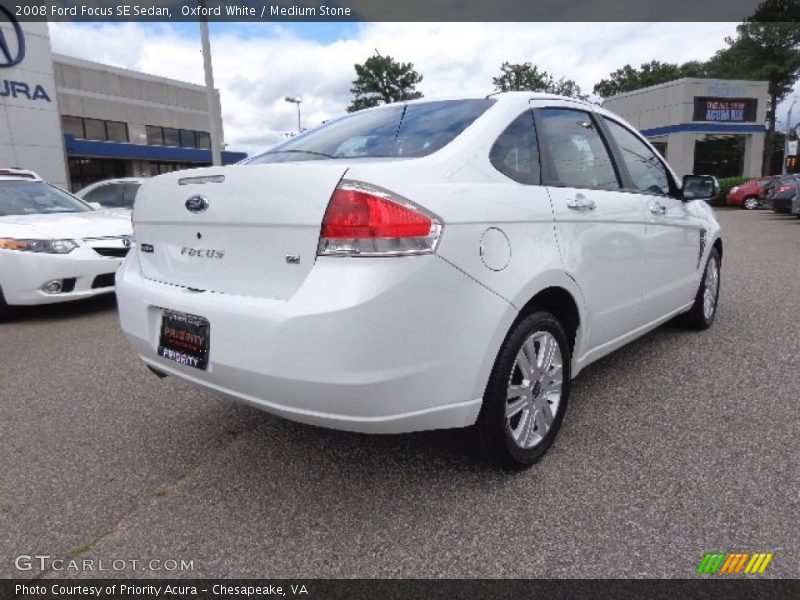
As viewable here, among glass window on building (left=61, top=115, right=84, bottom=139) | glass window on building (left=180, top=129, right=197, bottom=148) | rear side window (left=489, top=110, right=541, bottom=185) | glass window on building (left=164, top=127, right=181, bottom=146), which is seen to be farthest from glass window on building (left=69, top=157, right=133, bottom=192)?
rear side window (left=489, top=110, right=541, bottom=185)

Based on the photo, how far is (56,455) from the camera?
8.95ft

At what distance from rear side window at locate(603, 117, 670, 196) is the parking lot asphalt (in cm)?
116

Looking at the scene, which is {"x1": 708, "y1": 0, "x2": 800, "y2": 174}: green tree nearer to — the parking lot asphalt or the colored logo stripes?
the parking lot asphalt

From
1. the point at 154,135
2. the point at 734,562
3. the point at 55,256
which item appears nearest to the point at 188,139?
the point at 154,135

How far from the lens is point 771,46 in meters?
45.0

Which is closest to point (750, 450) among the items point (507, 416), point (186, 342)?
point (507, 416)

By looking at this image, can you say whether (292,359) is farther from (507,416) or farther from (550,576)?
(550,576)

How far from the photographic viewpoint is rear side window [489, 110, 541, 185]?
2340 millimetres

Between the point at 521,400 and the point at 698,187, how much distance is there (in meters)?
2.35

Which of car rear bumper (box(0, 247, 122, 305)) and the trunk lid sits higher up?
the trunk lid

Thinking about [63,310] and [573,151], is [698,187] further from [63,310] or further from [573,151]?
[63,310]

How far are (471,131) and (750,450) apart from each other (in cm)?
190

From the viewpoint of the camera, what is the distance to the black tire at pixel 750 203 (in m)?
23.2

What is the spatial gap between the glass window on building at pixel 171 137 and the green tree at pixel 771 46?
45.3m
